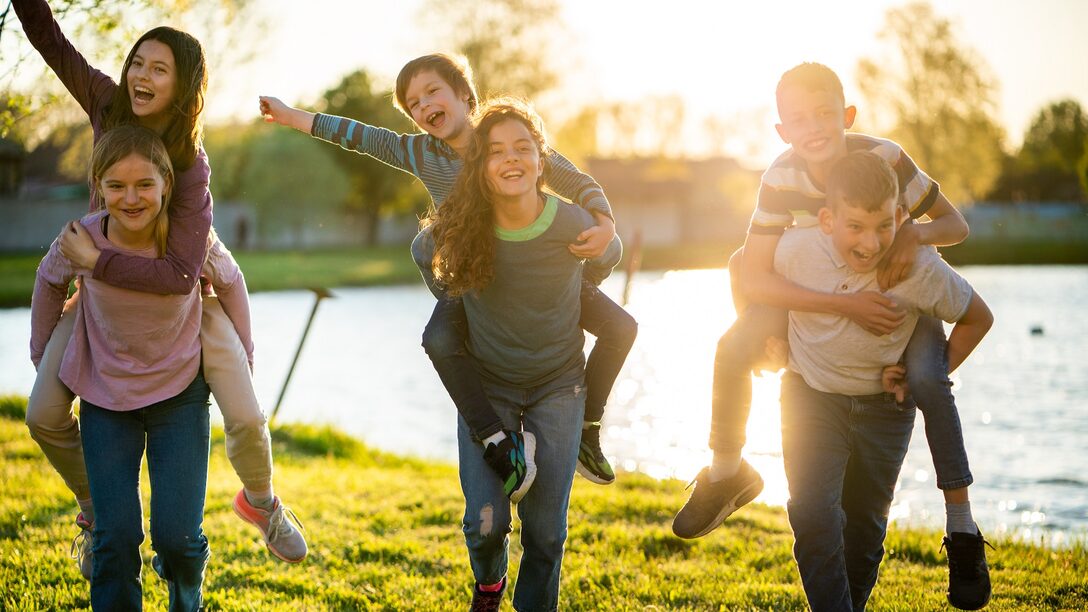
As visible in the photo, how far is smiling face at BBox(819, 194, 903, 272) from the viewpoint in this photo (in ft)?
11.4

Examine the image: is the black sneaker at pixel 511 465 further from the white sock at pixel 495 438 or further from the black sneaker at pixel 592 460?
the black sneaker at pixel 592 460

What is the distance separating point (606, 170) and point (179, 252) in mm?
58515

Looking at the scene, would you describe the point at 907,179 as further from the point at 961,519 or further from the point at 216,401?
the point at 216,401

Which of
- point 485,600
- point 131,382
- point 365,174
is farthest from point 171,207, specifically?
point 365,174

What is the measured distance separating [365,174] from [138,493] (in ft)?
179

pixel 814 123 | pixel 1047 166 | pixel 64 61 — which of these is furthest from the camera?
pixel 1047 166

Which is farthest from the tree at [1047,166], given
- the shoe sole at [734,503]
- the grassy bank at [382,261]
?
the shoe sole at [734,503]

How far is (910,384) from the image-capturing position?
142 inches

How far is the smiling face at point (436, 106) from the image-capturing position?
4.29 meters

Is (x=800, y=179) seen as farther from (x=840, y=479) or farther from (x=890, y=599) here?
(x=890, y=599)

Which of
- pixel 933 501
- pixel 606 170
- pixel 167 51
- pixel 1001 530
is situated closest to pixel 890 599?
pixel 1001 530

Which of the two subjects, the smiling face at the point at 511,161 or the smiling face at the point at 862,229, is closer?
the smiling face at the point at 862,229

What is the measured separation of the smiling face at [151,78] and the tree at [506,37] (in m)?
38.2

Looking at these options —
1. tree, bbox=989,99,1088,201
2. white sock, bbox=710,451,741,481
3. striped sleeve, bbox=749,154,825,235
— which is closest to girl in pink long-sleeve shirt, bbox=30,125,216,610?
white sock, bbox=710,451,741,481
